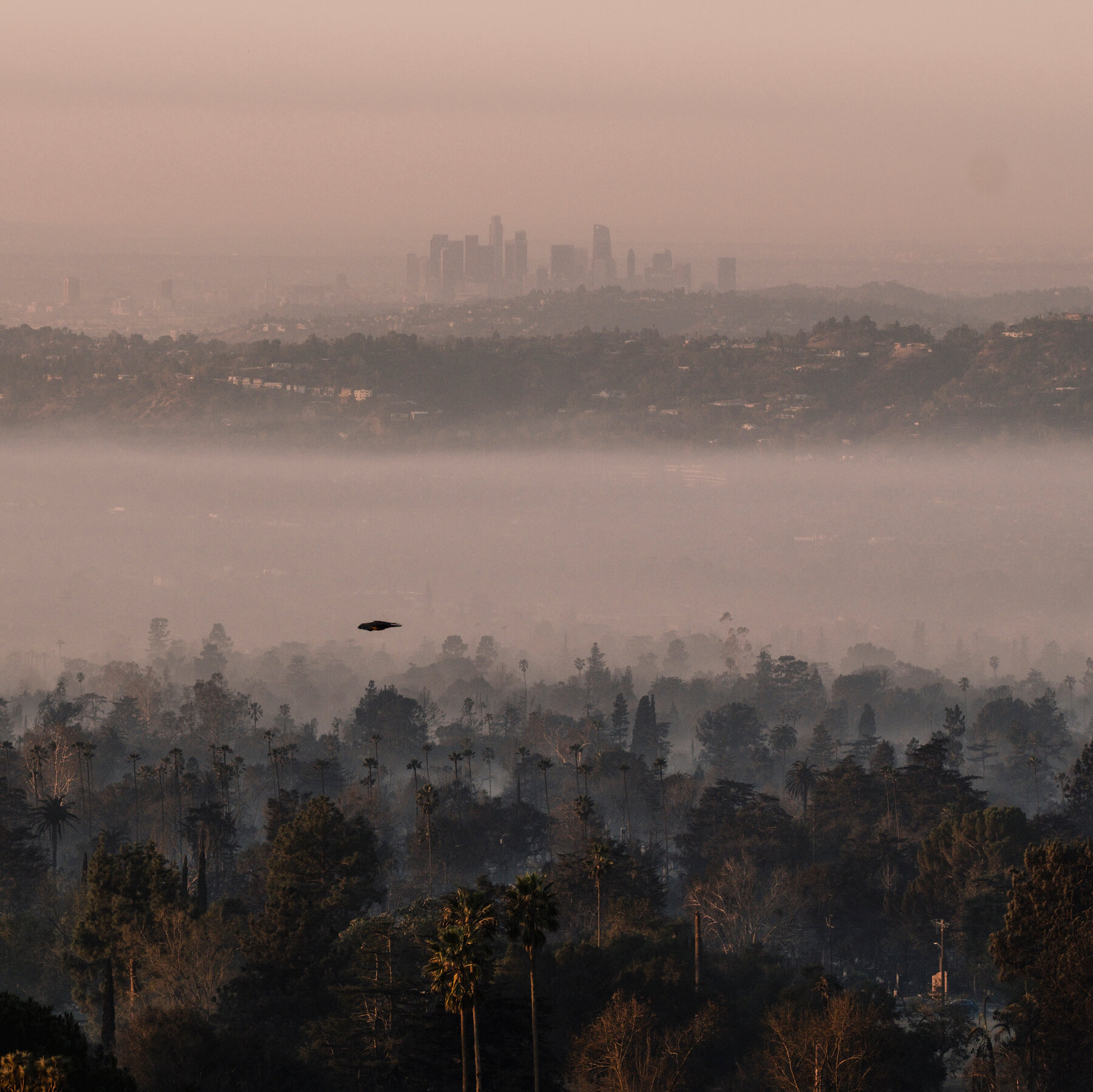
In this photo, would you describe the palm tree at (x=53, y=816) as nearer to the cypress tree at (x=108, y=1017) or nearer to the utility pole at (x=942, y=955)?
the cypress tree at (x=108, y=1017)

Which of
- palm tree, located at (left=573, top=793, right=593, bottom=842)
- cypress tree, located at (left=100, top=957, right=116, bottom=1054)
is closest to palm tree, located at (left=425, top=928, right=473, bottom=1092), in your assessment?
cypress tree, located at (left=100, top=957, right=116, bottom=1054)

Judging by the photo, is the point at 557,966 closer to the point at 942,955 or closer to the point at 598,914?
the point at 598,914

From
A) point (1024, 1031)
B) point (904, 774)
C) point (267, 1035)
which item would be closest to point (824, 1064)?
point (1024, 1031)

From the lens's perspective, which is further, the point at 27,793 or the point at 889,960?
the point at 27,793

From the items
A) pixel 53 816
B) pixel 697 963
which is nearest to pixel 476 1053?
pixel 697 963

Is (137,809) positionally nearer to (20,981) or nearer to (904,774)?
(20,981)

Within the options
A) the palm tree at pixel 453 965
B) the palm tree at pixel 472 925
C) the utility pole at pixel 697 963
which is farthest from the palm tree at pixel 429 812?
the palm tree at pixel 472 925
